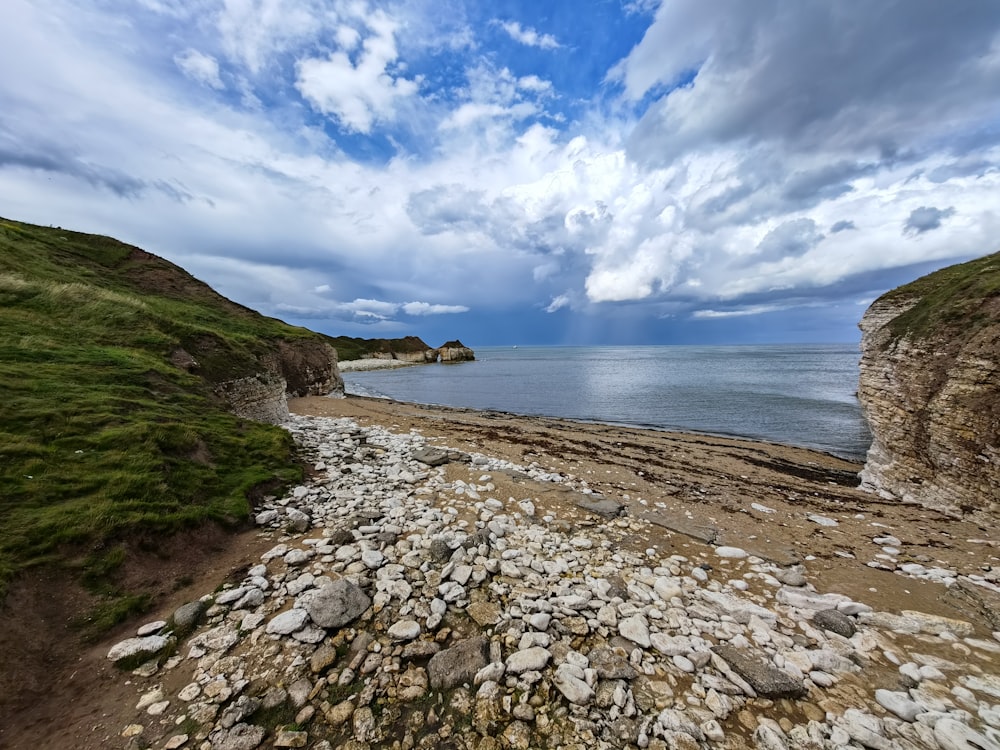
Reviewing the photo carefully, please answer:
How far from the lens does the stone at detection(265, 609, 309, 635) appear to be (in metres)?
4.67

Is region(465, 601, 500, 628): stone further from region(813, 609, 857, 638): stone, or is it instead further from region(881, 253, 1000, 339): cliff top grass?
region(881, 253, 1000, 339): cliff top grass

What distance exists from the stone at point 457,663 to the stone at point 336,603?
129cm

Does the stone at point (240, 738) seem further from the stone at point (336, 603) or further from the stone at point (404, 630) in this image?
the stone at point (404, 630)

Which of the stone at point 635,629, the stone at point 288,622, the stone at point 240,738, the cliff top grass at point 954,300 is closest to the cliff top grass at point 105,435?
the stone at point 288,622

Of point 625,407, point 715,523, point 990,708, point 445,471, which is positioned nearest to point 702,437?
point 625,407

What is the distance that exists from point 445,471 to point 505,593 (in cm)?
596

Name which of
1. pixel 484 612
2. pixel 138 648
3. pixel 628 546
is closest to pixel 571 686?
pixel 484 612

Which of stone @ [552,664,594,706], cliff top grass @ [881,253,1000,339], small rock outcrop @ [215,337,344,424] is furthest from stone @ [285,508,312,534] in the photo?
cliff top grass @ [881,253,1000,339]

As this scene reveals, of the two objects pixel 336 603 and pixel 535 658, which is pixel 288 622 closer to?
pixel 336 603

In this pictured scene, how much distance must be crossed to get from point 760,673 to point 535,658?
2585 millimetres

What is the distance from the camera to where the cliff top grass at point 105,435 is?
5.53 m

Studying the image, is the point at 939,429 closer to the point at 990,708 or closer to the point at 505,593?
the point at 990,708

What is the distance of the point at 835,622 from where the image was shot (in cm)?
538

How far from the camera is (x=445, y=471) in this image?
37.3 ft
